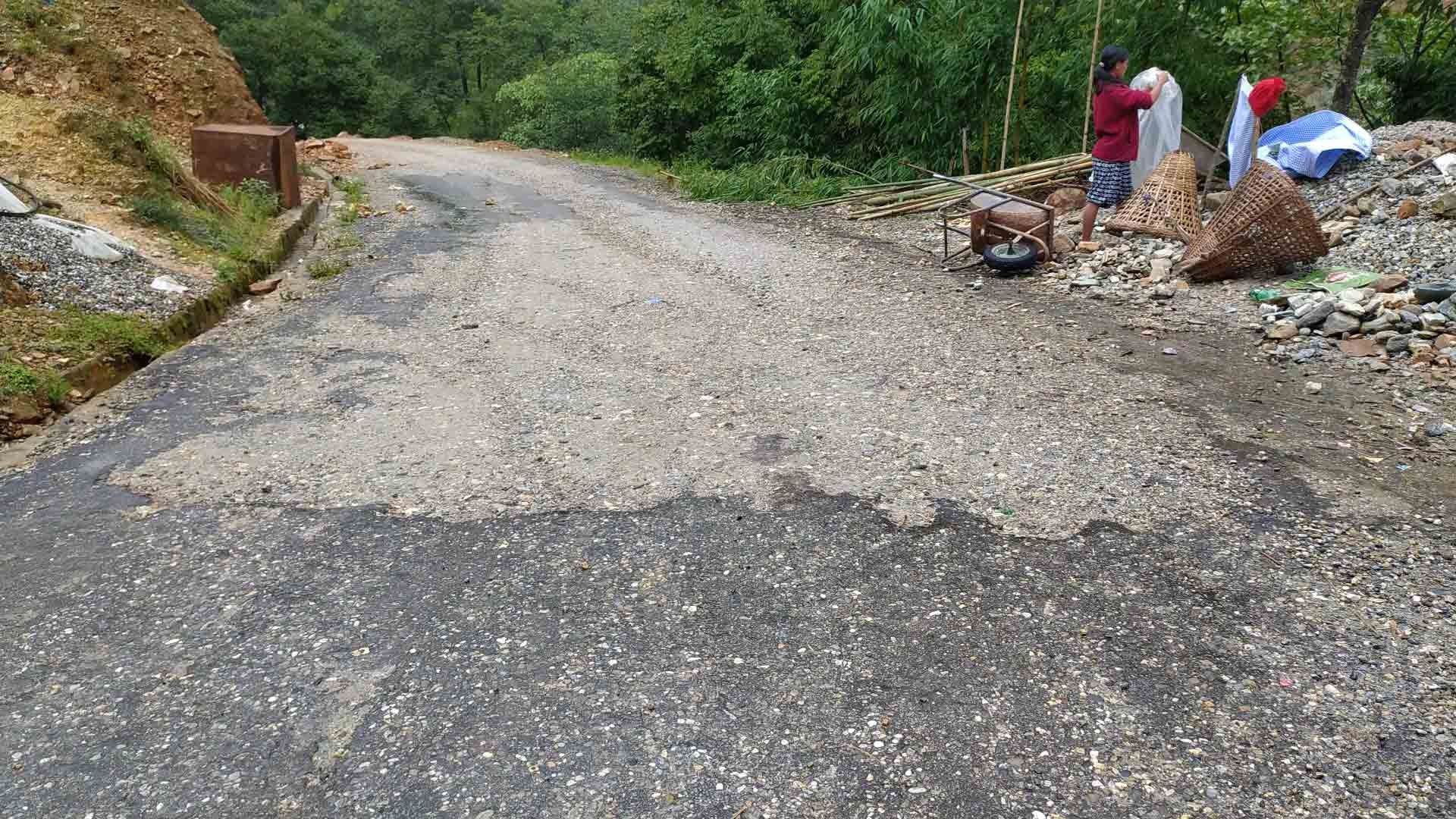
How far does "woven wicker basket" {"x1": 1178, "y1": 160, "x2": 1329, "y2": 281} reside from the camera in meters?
5.96

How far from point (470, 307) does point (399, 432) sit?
2.41 m

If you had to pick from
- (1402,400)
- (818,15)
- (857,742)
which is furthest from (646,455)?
(818,15)

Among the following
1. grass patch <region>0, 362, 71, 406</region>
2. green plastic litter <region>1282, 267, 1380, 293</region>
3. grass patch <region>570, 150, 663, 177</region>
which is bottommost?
grass patch <region>0, 362, 71, 406</region>

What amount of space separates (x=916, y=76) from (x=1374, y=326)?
7001mm

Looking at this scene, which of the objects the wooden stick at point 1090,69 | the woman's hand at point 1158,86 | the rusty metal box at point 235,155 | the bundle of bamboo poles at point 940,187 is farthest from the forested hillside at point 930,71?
the rusty metal box at point 235,155

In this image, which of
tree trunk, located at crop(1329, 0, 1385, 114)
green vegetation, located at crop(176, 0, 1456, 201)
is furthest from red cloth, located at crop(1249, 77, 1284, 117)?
tree trunk, located at crop(1329, 0, 1385, 114)

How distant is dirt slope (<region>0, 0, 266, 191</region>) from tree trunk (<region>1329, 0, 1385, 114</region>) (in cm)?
1153

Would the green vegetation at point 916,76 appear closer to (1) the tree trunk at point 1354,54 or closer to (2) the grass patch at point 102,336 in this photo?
(1) the tree trunk at point 1354,54

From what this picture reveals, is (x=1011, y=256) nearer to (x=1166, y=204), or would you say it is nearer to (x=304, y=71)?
(x=1166, y=204)

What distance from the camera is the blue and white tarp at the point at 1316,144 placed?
7668 mm

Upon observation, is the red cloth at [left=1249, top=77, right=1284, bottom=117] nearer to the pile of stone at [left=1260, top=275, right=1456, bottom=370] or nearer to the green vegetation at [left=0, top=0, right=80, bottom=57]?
the pile of stone at [left=1260, top=275, right=1456, bottom=370]

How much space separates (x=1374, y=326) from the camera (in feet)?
16.3

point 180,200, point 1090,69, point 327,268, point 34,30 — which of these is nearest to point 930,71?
point 1090,69

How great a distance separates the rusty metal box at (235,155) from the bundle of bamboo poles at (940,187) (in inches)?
226
